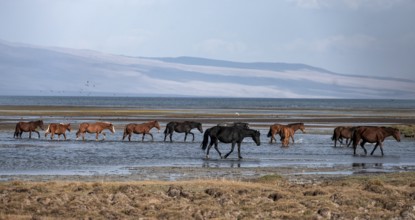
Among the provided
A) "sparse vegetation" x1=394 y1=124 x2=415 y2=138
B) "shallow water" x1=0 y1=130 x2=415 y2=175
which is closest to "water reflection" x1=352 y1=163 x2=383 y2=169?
"shallow water" x1=0 y1=130 x2=415 y2=175

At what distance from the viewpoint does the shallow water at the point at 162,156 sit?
915 inches

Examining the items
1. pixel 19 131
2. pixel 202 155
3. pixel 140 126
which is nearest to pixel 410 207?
pixel 202 155

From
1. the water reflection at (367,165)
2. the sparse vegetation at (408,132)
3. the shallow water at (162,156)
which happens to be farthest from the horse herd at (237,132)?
the sparse vegetation at (408,132)

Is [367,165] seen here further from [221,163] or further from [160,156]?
[160,156]

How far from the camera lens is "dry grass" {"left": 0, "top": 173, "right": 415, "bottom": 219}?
1320 cm

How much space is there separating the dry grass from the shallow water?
18.3ft

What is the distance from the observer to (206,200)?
1462cm

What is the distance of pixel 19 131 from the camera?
125 feet

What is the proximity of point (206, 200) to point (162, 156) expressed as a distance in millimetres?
12967

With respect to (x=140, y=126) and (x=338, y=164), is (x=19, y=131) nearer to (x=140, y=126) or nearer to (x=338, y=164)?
(x=140, y=126)

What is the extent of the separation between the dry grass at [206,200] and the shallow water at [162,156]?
219 inches

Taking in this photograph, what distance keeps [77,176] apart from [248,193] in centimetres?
651

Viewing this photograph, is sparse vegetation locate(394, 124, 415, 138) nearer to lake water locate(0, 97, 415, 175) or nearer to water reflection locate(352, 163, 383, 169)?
lake water locate(0, 97, 415, 175)

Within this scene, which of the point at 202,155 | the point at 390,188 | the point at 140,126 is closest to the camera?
the point at 390,188
